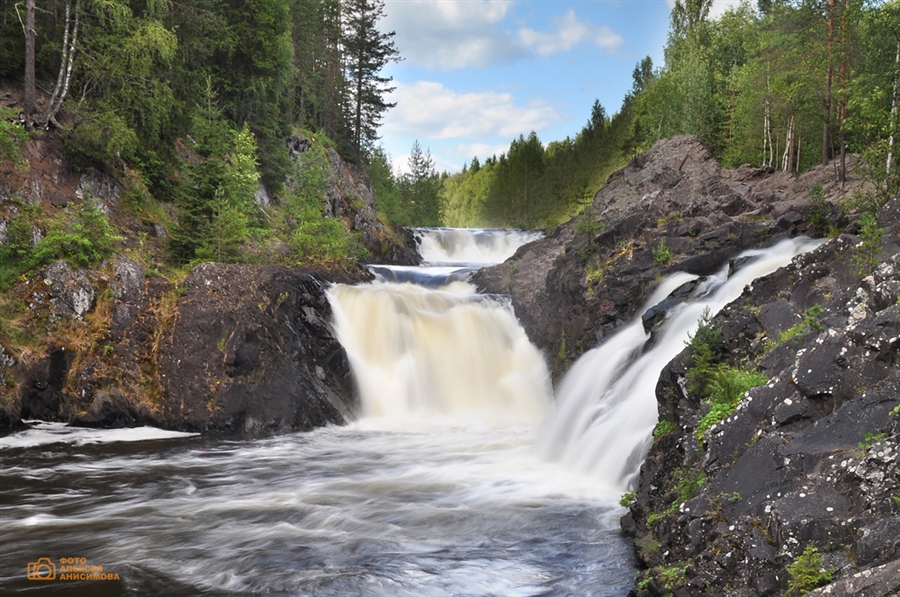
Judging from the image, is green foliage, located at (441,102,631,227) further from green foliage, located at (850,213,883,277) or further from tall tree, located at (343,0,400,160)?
green foliage, located at (850,213,883,277)

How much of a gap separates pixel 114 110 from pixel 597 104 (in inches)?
3155

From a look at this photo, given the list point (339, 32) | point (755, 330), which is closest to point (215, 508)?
point (755, 330)

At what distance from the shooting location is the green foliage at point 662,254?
15883 millimetres

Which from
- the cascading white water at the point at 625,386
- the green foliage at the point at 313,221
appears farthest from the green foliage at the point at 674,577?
the green foliage at the point at 313,221

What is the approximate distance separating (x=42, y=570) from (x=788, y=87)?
1380 inches

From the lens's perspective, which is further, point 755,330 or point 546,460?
point 546,460

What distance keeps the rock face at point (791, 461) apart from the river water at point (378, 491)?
1360mm

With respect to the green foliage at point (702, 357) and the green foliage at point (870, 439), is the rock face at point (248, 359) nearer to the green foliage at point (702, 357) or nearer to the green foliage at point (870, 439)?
the green foliage at point (702, 357)

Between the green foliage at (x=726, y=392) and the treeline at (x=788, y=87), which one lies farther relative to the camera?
the treeline at (x=788, y=87)

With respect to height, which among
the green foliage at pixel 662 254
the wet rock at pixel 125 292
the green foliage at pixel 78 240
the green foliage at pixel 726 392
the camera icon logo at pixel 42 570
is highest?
the green foliage at pixel 78 240

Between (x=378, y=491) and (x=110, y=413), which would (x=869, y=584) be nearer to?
(x=378, y=491)

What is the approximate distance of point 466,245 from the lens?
44906mm

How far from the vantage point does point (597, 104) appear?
291 ft

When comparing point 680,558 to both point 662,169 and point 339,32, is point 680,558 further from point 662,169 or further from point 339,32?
point 339,32
